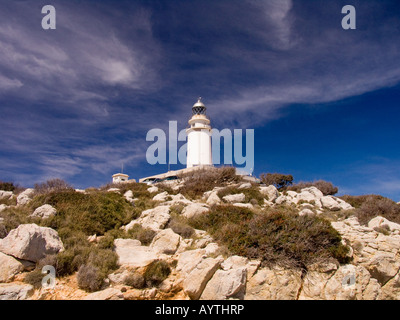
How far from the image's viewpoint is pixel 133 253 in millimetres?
8312

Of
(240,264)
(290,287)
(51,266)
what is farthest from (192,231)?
(51,266)

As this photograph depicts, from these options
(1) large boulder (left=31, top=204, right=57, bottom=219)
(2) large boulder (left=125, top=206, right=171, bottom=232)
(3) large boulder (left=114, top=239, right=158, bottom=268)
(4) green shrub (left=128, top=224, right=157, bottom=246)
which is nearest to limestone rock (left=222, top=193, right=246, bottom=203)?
(2) large boulder (left=125, top=206, right=171, bottom=232)

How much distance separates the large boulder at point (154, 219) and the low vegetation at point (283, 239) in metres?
1.83

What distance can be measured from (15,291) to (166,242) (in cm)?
426

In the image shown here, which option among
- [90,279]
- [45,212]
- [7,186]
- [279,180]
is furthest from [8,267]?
[279,180]

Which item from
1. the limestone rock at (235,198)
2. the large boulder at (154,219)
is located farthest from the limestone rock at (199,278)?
the limestone rock at (235,198)

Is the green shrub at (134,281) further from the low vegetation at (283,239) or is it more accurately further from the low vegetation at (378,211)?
the low vegetation at (378,211)

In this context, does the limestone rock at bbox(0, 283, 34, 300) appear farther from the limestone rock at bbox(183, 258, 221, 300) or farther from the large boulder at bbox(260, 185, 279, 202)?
the large boulder at bbox(260, 185, 279, 202)

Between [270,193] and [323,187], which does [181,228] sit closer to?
[270,193]

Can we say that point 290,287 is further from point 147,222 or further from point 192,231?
point 147,222

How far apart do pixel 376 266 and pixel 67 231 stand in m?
10.1

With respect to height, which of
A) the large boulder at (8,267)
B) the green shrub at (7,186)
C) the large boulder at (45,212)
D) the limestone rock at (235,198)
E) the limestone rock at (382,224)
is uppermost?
the green shrub at (7,186)

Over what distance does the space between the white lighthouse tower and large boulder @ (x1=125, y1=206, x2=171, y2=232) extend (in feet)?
81.1

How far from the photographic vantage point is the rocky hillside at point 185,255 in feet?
22.7
